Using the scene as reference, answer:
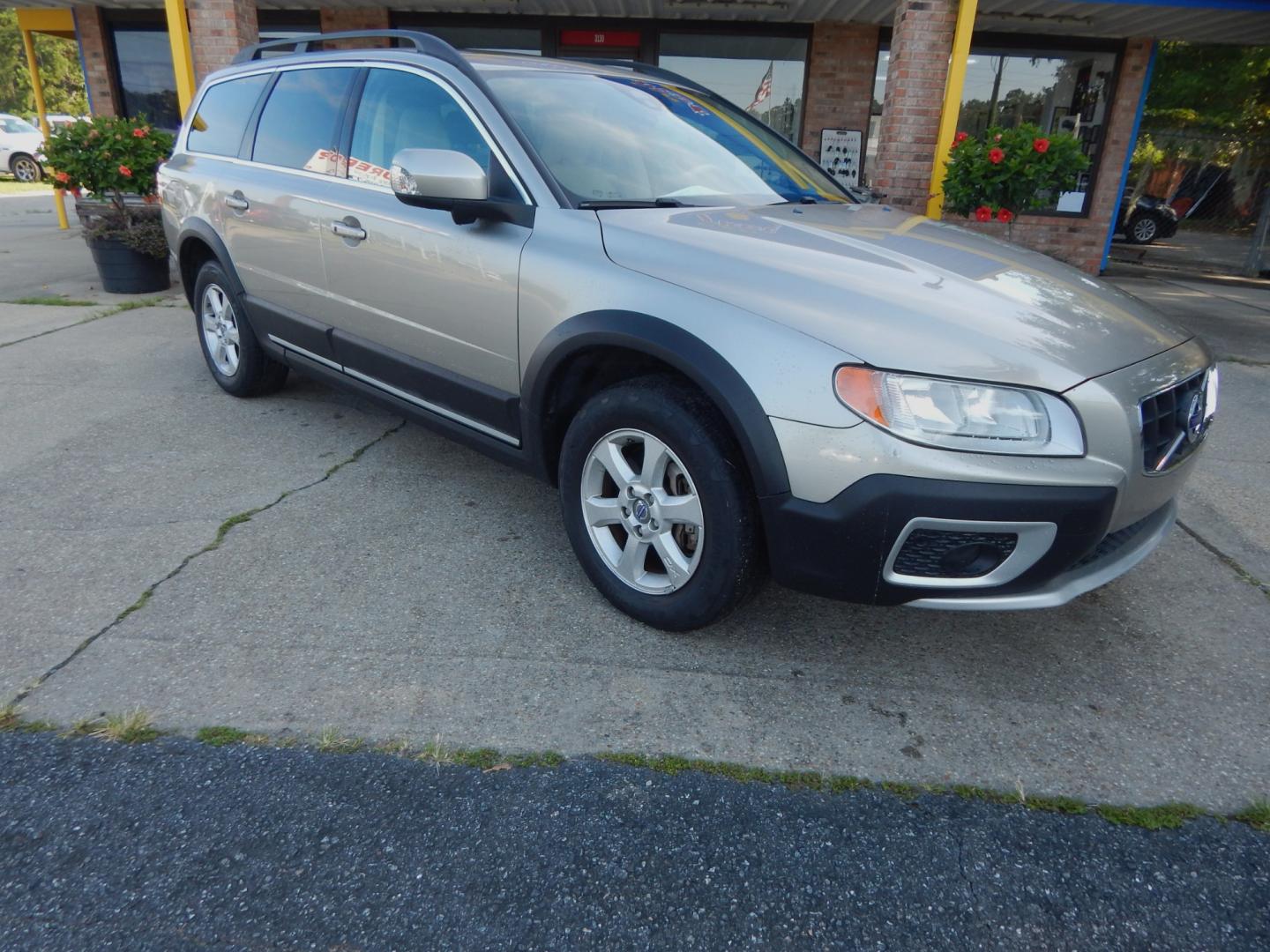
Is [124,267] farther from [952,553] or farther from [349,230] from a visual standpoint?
[952,553]

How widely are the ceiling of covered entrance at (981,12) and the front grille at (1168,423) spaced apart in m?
7.96

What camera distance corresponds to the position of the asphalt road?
1.81m

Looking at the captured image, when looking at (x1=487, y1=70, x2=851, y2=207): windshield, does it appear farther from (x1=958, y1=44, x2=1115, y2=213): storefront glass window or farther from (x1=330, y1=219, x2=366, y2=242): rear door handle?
(x1=958, y1=44, x2=1115, y2=213): storefront glass window

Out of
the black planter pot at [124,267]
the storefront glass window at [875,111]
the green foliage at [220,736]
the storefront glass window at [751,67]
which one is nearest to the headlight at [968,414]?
the green foliage at [220,736]

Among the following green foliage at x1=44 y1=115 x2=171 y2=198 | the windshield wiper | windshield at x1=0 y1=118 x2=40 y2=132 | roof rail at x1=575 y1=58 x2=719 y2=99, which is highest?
roof rail at x1=575 y1=58 x2=719 y2=99

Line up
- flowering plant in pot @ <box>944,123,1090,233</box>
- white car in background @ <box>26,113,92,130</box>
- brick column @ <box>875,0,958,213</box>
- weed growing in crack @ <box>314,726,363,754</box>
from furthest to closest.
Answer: white car in background @ <box>26,113,92,130</box> < brick column @ <box>875,0,958,213</box> < flowering plant in pot @ <box>944,123,1090,233</box> < weed growing in crack @ <box>314,726,363,754</box>

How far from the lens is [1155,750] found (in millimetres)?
2367

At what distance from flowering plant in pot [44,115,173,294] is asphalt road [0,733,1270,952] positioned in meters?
7.24

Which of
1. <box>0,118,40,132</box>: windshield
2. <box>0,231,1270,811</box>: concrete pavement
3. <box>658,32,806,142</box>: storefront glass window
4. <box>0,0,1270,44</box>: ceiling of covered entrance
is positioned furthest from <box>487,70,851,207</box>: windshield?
<box>0,118,40,132</box>: windshield

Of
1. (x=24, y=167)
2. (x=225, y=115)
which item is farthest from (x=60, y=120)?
(x=225, y=115)

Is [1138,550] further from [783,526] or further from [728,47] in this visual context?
[728,47]

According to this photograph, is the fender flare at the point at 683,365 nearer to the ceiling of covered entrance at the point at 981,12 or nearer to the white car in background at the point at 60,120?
the white car in background at the point at 60,120

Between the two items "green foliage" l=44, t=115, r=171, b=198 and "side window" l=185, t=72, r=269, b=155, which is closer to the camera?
"side window" l=185, t=72, r=269, b=155

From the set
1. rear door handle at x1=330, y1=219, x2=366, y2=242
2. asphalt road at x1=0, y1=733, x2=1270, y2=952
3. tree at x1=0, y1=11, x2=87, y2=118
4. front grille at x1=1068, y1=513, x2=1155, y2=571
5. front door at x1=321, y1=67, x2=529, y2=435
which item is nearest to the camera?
asphalt road at x1=0, y1=733, x2=1270, y2=952
